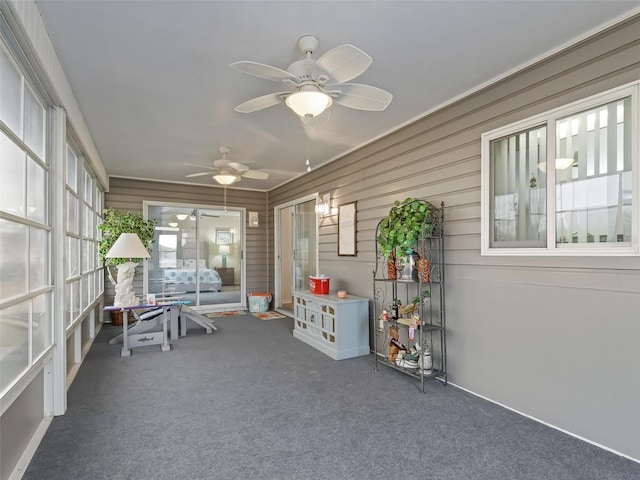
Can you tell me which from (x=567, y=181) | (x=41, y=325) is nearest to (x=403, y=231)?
(x=567, y=181)

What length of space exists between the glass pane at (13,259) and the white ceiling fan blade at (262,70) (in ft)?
4.95

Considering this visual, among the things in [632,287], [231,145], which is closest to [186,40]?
[231,145]

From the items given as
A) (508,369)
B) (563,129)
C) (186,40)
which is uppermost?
(186,40)

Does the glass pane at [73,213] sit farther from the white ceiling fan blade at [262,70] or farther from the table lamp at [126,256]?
the white ceiling fan blade at [262,70]

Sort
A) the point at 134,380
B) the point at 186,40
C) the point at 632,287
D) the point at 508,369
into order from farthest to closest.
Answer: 1. the point at 134,380
2. the point at 508,369
3. the point at 186,40
4. the point at 632,287

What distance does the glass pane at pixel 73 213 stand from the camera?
11.7ft

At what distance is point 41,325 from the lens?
2445 millimetres

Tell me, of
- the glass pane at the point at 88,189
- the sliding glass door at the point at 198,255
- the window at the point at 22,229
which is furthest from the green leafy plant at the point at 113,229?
the window at the point at 22,229

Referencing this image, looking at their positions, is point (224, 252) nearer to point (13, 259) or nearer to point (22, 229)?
point (22, 229)

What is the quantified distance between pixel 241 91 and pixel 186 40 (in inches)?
29.2

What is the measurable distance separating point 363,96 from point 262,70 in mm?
755

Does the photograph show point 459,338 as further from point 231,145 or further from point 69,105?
point 69,105

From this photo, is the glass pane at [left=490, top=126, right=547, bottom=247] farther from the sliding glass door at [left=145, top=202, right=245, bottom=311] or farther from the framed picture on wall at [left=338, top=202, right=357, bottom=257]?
the sliding glass door at [left=145, top=202, right=245, bottom=311]

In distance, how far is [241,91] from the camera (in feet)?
9.93
